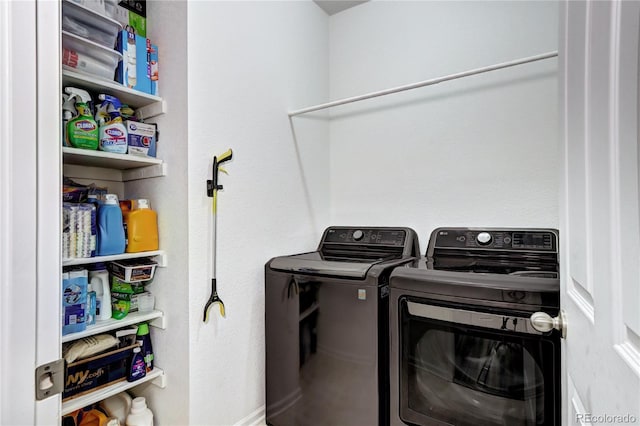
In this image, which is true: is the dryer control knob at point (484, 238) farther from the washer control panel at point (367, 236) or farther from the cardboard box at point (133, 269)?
the cardboard box at point (133, 269)

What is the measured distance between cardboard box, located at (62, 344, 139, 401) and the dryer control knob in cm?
177

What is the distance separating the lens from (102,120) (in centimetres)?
146

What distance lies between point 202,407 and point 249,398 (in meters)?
0.31

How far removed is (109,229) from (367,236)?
1.36 meters

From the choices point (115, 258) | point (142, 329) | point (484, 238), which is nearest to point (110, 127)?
point (115, 258)

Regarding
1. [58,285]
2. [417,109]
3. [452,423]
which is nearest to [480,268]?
[452,423]

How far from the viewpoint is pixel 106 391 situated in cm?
143

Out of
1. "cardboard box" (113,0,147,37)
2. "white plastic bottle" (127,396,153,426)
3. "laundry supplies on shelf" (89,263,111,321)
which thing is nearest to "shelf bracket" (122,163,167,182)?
"laundry supplies on shelf" (89,263,111,321)

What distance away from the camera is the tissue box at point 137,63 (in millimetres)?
1503

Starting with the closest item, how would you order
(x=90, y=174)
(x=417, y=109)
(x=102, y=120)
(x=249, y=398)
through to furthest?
(x=102, y=120), (x=90, y=174), (x=249, y=398), (x=417, y=109)

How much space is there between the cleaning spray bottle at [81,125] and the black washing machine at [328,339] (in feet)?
3.25

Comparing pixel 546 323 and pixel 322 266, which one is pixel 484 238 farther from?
pixel 546 323

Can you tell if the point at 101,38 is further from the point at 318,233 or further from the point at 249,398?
the point at 249,398
